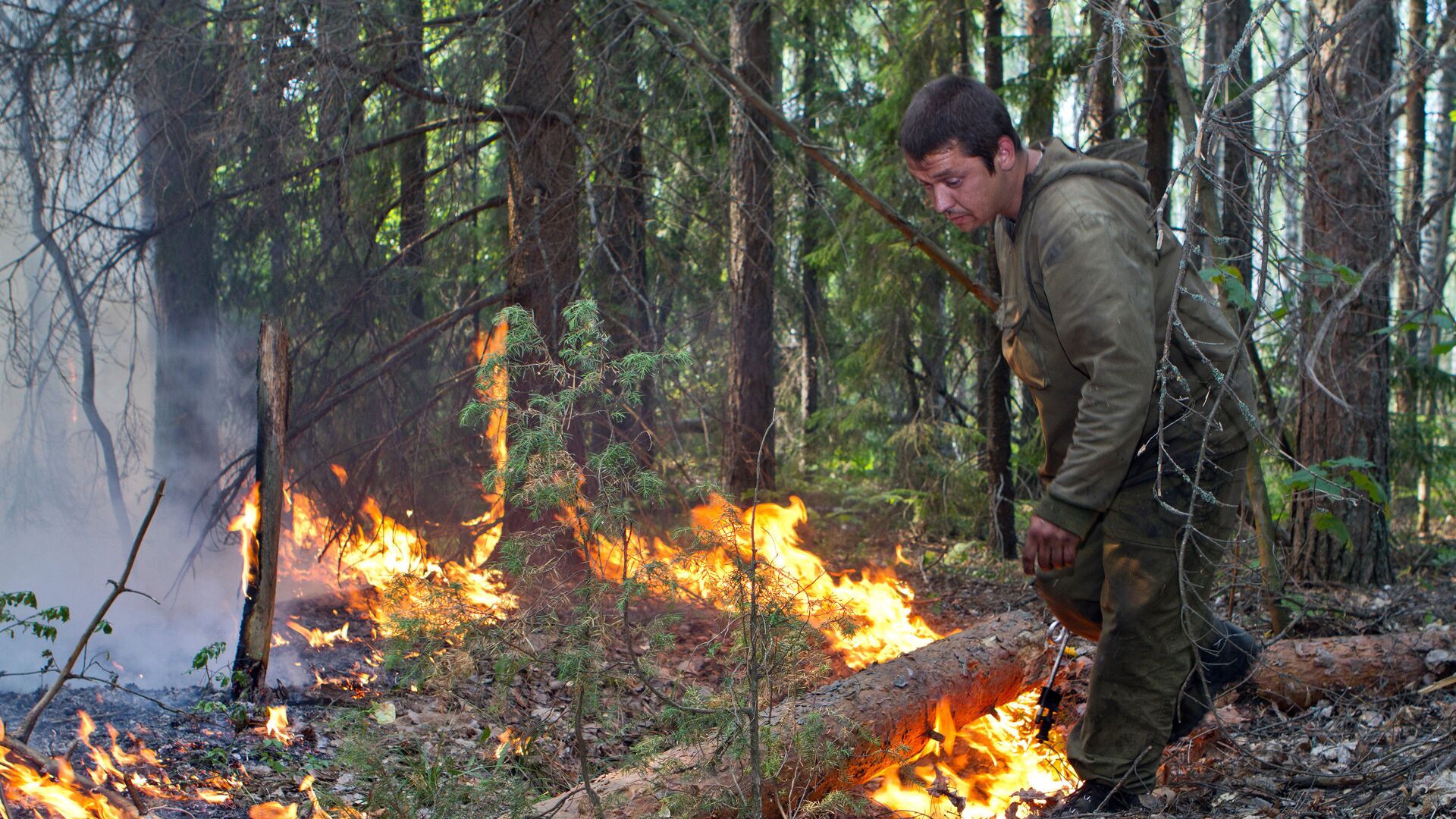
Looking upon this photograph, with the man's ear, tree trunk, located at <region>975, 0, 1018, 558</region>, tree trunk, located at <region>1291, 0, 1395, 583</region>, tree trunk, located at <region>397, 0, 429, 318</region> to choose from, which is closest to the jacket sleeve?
the man's ear

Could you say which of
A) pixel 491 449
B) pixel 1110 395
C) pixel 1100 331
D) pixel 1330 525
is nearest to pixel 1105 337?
pixel 1100 331

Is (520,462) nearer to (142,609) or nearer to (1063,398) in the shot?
(1063,398)

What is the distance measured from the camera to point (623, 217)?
22.5ft

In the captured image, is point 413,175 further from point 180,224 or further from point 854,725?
point 854,725

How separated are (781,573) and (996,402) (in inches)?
237

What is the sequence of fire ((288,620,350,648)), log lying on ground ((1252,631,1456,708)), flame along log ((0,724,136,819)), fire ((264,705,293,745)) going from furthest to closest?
fire ((288,620,350,648)), log lying on ground ((1252,631,1456,708)), fire ((264,705,293,745)), flame along log ((0,724,136,819))

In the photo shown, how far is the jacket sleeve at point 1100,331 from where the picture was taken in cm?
306

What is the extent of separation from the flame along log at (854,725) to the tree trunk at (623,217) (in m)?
1.90

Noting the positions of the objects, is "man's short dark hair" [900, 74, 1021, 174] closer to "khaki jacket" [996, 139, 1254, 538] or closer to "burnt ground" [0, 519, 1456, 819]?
"khaki jacket" [996, 139, 1254, 538]

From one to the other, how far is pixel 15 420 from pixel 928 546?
24.2 ft

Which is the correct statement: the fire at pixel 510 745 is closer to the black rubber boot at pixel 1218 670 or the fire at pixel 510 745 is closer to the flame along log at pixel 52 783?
the flame along log at pixel 52 783

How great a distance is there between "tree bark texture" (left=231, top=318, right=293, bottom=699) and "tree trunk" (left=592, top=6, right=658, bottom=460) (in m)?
1.79

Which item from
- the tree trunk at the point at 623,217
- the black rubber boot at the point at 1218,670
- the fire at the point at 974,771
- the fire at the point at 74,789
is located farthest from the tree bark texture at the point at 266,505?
the black rubber boot at the point at 1218,670

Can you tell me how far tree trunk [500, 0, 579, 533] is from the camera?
6320mm
